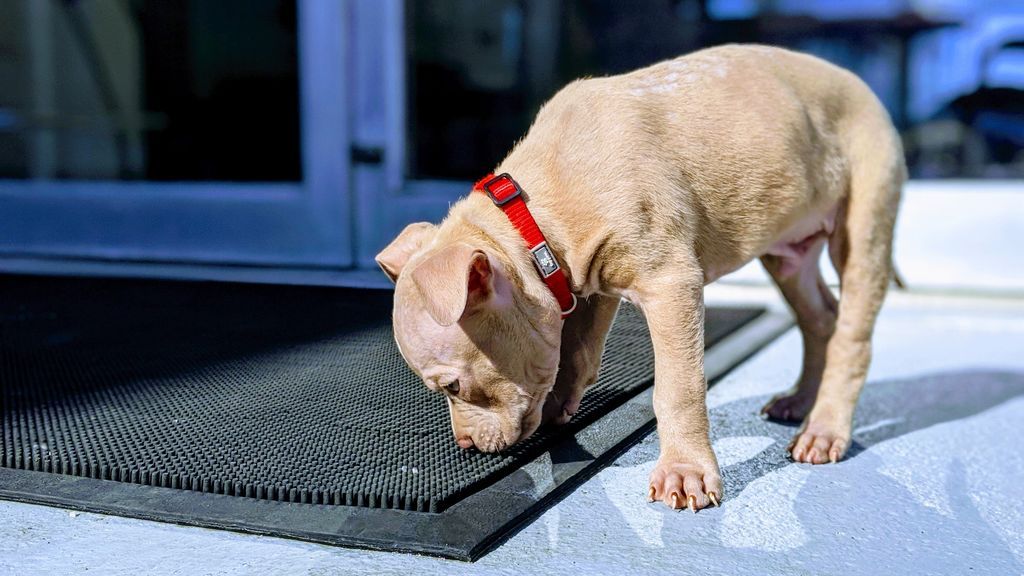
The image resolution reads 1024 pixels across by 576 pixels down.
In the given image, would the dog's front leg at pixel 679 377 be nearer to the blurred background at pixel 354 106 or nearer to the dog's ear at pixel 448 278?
the dog's ear at pixel 448 278

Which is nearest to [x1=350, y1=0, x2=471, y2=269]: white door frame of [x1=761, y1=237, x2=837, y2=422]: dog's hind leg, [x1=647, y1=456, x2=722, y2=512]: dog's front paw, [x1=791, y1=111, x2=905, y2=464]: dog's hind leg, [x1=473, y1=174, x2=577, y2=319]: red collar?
[x1=761, y1=237, x2=837, y2=422]: dog's hind leg

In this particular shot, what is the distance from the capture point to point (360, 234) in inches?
202

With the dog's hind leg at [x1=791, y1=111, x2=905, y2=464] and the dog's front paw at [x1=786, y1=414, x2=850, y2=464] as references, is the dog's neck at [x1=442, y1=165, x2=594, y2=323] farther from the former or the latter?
the dog's hind leg at [x1=791, y1=111, x2=905, y2=464]

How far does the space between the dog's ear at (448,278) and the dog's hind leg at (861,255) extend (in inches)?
46.3

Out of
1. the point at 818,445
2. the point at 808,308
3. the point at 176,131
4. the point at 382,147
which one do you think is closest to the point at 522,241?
the point at 818,445

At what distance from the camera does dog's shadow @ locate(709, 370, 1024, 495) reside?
7.62 ft

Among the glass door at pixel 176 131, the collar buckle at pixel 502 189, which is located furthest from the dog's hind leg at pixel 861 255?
the glass door at pixel 176 131

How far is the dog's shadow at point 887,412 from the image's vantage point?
2322 millimetres

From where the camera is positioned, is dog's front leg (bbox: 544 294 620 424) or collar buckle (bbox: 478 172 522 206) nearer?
collar buckle (bbox: 478 172 522 206)

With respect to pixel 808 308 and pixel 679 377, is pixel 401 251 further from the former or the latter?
pixel 808 308

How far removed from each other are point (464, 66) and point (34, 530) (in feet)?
13.9

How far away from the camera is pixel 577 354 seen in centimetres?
246

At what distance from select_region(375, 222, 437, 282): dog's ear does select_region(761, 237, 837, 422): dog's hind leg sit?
49.1 inches

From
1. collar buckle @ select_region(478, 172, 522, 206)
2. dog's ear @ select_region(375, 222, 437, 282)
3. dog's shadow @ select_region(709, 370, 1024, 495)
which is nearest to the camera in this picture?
collar buckle @ select_region(478, 172, 522, 206)
